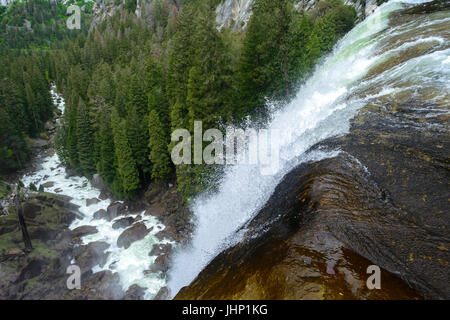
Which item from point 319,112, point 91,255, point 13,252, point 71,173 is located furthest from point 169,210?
point 71,173

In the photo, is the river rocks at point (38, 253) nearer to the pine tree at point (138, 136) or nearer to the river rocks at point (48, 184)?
the river rocks at point (48, 184)

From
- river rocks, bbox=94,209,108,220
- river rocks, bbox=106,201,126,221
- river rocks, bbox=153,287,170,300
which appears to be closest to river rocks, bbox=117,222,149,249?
river rocks, bbox=106,201,126,221

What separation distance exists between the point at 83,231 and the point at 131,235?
6587 millimetres

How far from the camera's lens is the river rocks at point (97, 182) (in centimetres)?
3903

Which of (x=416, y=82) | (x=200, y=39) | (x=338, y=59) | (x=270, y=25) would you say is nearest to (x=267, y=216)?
(x=416, y=82)

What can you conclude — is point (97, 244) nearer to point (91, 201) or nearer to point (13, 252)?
point (13, 252)

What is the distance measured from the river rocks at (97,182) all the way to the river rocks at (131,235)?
43.7 ft

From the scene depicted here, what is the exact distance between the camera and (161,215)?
30594 millimetres

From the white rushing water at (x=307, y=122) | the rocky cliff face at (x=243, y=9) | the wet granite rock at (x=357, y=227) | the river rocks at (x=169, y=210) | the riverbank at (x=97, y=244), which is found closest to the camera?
the wet granite rock at (x=357, y=227)

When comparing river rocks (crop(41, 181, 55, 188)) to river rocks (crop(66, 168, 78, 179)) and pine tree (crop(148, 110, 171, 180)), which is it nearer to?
river rocks (crop(66, 168, 78, 179))

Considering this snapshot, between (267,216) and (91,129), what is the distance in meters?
38.1

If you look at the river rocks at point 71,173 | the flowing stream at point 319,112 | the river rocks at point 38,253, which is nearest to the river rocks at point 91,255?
the flowing stream at point 319,112

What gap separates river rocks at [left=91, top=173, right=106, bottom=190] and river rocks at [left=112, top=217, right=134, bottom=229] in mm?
10111

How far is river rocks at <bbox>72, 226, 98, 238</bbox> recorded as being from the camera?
2952 centimetres
